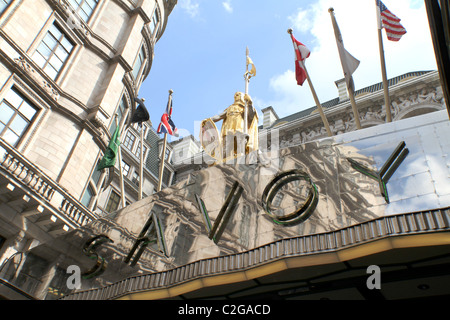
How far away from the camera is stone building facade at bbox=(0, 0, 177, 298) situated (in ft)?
52.3

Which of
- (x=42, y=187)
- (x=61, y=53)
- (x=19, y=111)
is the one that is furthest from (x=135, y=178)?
(x=42, y=187)

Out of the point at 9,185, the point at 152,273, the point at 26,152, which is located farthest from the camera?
the point at 26,152

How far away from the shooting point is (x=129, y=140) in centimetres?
3275

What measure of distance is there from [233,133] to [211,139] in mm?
1152

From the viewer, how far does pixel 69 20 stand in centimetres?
2188

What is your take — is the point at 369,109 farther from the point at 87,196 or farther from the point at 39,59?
the point at 39,59

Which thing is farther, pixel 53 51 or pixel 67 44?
pixel 67 44

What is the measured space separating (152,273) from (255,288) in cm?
318

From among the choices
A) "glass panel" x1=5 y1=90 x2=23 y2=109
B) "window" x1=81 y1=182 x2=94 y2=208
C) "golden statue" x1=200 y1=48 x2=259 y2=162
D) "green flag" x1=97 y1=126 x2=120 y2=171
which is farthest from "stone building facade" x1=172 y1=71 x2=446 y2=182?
"glass panel" x1=5 y1=90 x2=23 y2=109

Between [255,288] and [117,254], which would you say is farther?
[117,254]

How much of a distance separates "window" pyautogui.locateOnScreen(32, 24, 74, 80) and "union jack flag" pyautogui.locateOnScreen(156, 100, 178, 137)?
597 centimetres

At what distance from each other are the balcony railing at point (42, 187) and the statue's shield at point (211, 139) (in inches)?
252

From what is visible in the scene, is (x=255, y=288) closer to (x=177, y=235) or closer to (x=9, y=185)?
(x=177, y=235)
